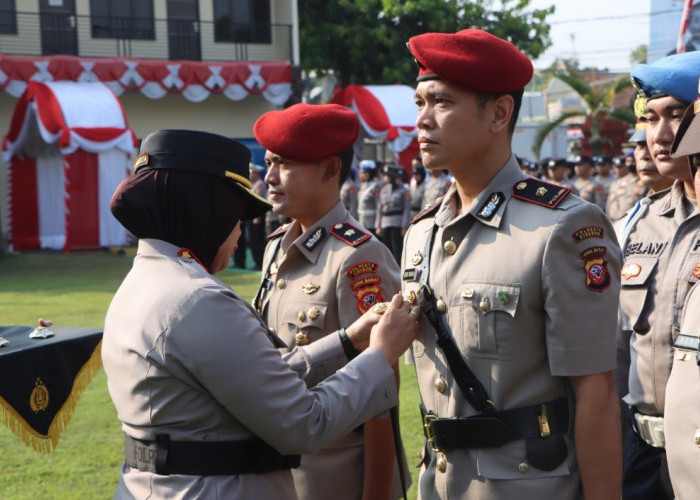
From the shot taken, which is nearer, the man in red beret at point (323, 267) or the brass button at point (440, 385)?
the brass button at point (440, 385)

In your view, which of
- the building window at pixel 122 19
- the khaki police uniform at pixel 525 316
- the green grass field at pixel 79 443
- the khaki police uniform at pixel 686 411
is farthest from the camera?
the building window at pixel 122 19

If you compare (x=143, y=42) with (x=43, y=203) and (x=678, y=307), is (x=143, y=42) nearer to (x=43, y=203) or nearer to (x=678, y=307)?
(x=43, y=203)

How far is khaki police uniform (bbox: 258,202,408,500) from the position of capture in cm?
287

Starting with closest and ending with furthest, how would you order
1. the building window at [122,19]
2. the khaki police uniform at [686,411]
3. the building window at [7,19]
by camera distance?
the khaki police uniform at [686,411], the building window at [7,19], the building window at [122,19]

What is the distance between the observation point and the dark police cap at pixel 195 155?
216cm

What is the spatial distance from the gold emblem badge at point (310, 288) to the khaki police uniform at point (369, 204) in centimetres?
1371

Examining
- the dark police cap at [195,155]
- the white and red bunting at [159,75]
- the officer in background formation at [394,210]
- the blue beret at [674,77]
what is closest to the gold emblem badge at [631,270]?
the blue beret at [674,77]

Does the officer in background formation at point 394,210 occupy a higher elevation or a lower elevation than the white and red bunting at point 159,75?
lower

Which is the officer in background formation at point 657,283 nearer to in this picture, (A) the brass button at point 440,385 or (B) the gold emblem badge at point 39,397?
(A) the brass button at point 440,385

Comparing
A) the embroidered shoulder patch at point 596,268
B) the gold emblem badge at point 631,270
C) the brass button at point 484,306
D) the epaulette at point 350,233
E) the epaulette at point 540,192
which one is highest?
the epaulette at point 540,192

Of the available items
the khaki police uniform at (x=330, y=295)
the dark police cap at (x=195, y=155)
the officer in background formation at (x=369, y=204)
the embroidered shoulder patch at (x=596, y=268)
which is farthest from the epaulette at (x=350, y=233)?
the officer in background formation at (x=369, y=204)

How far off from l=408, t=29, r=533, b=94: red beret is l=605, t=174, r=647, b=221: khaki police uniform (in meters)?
10.2

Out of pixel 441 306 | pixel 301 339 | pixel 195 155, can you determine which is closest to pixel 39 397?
pixel 301 339

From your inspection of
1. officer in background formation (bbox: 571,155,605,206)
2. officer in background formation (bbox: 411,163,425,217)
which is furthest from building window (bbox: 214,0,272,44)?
officer in background formation (bbox: 571,155,605,206)
